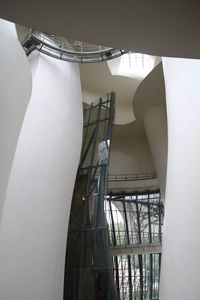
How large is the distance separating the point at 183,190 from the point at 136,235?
1105 inches

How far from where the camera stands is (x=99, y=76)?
25.3 m

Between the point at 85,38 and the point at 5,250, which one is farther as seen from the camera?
the point at 5,250

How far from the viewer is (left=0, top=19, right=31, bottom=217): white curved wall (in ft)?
22.7

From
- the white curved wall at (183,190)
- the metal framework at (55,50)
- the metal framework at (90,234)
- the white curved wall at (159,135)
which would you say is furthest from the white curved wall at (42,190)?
the white curved wall at (159,135)

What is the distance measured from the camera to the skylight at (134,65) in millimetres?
25766

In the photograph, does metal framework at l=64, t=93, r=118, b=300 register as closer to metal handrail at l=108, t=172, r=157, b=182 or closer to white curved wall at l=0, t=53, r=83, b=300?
white curved wall at l=0, t=53, r=83, b=300

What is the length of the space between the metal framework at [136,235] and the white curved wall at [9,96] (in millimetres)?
27874

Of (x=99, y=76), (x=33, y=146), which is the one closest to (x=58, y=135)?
(x=33, y=146)

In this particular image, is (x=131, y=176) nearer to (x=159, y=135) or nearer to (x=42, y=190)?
(x=159, y=135)

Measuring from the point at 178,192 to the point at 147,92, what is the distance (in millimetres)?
15100

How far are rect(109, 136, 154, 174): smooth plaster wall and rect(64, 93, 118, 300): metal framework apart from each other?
1440 centimetres

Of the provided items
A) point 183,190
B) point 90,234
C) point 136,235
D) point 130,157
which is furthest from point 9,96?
point 136,235

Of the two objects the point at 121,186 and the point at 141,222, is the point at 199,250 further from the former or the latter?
the point at 141,222

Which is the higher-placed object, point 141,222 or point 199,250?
point 141,222
